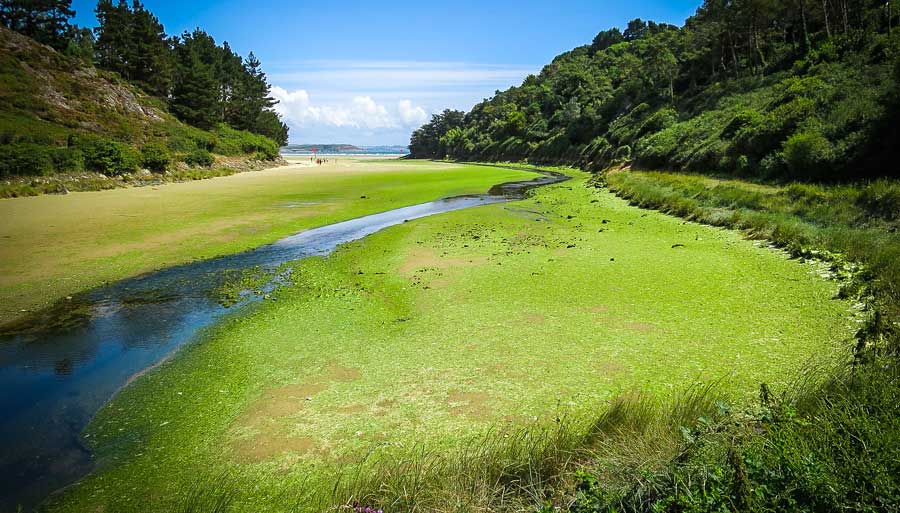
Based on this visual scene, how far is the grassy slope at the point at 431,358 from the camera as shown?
459 centimetres

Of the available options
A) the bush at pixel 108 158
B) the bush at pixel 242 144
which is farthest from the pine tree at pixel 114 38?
the bush at pixel 108 158

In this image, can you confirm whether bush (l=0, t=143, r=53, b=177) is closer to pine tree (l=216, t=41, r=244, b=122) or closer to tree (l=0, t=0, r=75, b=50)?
tree (l=0, t=0, r=75, b=50)

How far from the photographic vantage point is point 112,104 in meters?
44.6

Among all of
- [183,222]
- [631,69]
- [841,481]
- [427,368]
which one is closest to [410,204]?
[183,222]

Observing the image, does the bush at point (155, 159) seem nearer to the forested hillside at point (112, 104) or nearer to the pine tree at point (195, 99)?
the forested hillside at point (112, 104)

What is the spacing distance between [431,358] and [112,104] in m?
52.7

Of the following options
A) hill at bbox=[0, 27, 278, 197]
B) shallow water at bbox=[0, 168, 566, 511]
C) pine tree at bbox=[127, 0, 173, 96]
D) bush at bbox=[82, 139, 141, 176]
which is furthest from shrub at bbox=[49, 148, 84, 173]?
pine tree at bbox=[127, 0, 173, 96]

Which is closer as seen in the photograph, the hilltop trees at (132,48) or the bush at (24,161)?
the bush at (24,161)

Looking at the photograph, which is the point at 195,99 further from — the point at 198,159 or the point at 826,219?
the point at 826,219

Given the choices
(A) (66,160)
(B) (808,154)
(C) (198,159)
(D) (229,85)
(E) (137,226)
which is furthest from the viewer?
(D) (229,85)

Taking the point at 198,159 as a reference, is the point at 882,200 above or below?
below

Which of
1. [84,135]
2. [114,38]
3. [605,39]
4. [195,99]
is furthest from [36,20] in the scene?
[605,39]

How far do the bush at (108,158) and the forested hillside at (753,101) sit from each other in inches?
1482

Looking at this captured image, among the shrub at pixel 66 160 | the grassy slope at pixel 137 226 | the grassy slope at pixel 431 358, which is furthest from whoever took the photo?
the shrub at pixel 66 160
